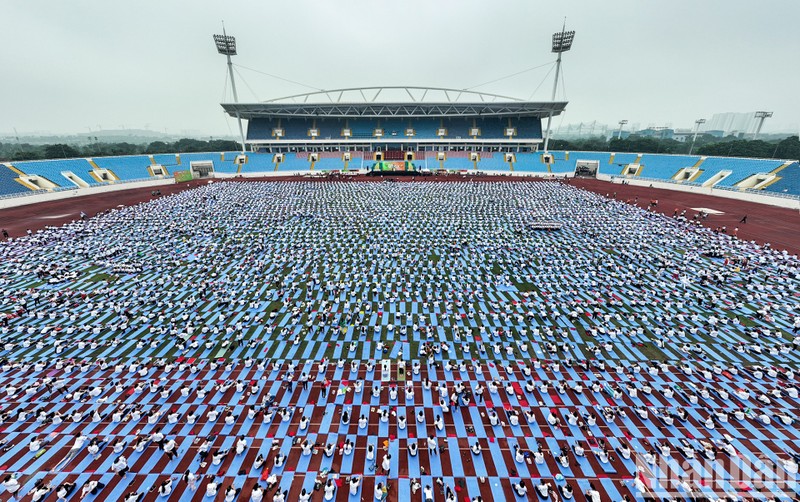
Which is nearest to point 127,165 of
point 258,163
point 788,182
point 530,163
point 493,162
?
point 258,163

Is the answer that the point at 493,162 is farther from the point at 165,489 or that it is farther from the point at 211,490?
the point at 165,489

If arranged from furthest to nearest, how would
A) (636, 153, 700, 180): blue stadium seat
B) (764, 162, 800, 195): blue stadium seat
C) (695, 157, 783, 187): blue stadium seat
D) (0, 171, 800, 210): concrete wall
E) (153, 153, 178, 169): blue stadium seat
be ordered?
(153, 153, 178, 169): blue stadium seat < (636, 153, 700, 180): blue stadium seat < (695, 157, 783, 187): blue stadium seat < (764, 162, 800, 195): blue stadium seat < (0, 171, 800, 210): concrete wall

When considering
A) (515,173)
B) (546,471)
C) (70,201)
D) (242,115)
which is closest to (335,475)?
(546,471)

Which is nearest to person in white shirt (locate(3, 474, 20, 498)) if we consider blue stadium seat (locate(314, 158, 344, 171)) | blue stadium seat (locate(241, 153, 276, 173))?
blue stadium seat (locate(314, 158, 344, 171))

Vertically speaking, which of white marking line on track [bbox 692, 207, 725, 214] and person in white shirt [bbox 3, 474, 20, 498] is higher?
white marking line on track [bbox 692, 207, 725, 214]

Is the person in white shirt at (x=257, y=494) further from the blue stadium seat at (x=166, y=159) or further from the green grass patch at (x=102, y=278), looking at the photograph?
the blue stadium seat at (x=166, y=159)

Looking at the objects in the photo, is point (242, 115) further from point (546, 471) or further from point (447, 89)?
point (546, 471)

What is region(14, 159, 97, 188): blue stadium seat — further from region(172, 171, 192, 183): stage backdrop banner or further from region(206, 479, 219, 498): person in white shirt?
region(206, 479, 219, 498): person in white shirt

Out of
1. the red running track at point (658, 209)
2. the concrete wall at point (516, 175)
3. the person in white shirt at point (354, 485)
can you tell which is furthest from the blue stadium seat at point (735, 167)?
the person in white shirt at point (354, 485)
